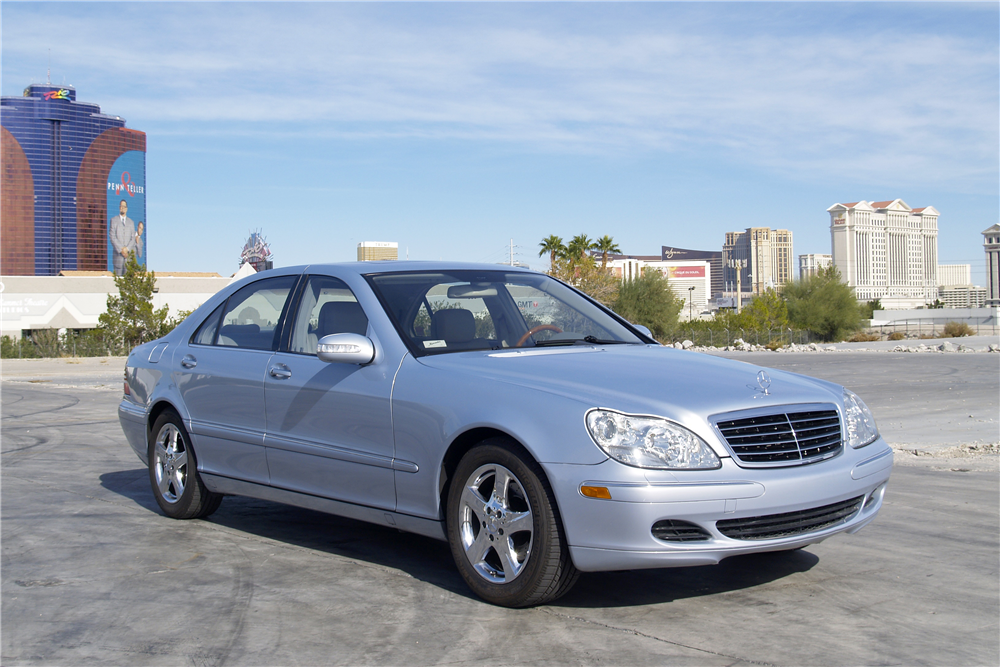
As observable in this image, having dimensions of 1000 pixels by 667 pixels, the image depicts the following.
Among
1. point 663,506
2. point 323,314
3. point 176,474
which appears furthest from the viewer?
point 176,474

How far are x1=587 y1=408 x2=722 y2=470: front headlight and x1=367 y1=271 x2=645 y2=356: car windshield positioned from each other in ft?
A: 4.18

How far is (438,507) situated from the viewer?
450 centimetres

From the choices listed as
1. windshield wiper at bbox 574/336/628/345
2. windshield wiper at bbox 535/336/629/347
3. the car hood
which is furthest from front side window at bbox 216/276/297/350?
windshield wiper at bbox 574/336/628/345

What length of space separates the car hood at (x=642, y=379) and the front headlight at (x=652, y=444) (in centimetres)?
6

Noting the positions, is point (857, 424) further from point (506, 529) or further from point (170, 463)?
point (170, 463)

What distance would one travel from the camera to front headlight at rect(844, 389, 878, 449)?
450cm

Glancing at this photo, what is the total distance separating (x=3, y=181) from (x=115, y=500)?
220 meters

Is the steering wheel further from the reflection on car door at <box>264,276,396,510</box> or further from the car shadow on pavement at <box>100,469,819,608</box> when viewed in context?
the car shadow on pavement at <box>100,469,819,608</box>

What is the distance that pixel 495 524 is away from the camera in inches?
167

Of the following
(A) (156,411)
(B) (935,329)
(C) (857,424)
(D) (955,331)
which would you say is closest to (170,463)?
(A) (156,411)

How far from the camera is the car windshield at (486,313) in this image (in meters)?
5.02

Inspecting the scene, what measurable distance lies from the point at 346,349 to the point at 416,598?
4.28 ft

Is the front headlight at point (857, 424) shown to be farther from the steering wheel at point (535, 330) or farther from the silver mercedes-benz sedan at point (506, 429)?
the steering wheel at point (535, 330)

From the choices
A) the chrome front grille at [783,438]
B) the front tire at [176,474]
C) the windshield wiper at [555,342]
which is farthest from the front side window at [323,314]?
the chrome front grille at [783,438]
